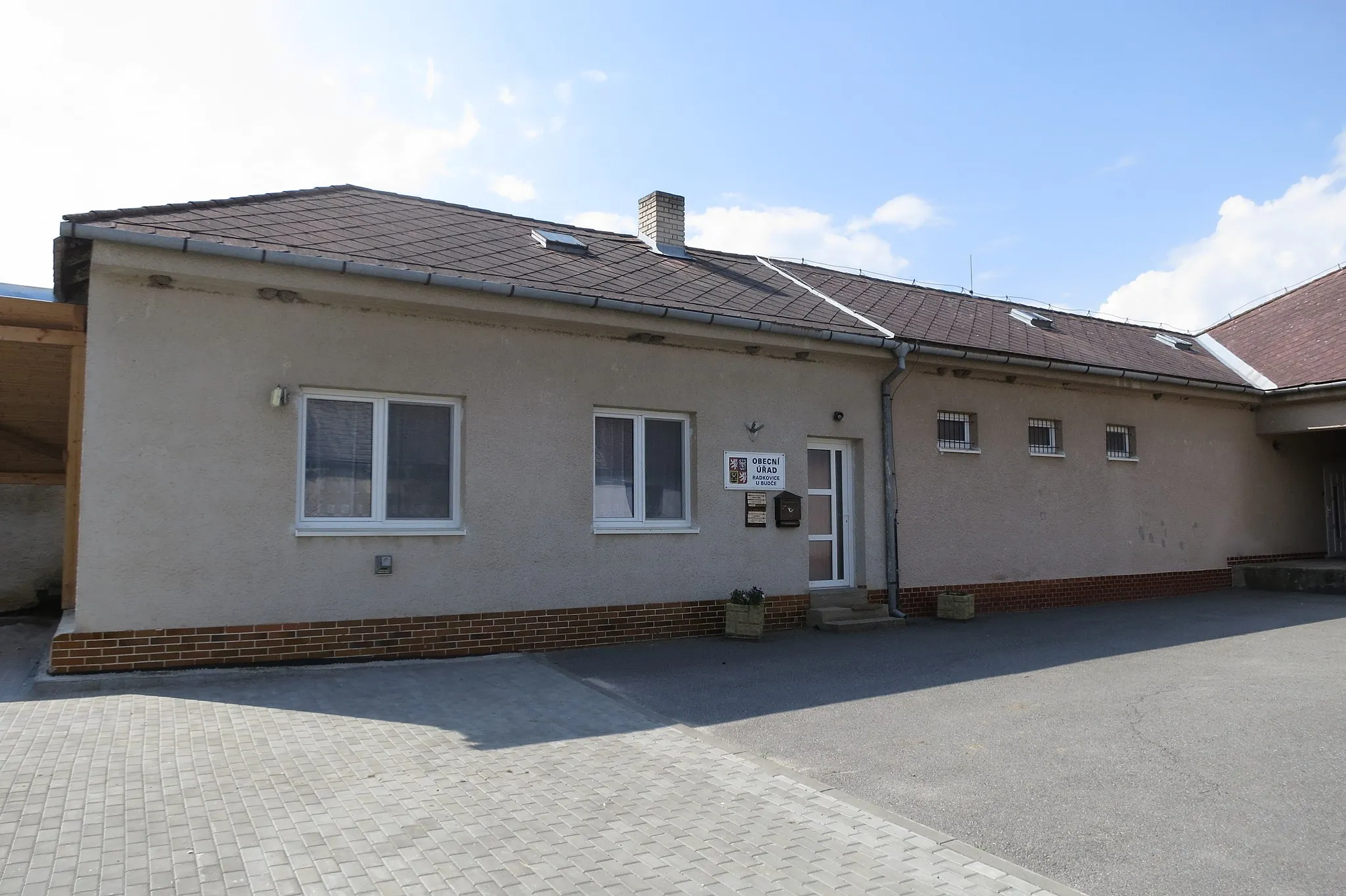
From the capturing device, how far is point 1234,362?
57.4 ft

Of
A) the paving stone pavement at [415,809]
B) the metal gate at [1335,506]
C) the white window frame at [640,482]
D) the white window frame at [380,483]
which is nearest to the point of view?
the paving stone pavement at [415,809]

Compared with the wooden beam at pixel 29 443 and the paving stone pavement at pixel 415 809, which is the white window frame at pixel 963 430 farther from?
the wooden beam at pixel 29 443

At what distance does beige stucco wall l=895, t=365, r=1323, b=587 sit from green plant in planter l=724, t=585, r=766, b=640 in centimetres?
263

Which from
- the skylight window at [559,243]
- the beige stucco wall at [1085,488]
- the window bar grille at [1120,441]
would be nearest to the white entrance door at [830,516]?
the beige stucco wall at [1085,488]

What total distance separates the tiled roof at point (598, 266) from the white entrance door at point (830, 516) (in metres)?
1.58

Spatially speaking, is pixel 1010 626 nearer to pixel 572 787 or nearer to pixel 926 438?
pixel 926 438

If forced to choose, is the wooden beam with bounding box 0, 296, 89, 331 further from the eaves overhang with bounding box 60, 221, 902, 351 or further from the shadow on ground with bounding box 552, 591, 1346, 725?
the shadow on ground with bounding box 552, 591, 1346, 725

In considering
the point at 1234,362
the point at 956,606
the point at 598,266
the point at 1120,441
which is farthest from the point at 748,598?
the point at 1234,362

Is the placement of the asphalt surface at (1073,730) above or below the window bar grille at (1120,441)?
below

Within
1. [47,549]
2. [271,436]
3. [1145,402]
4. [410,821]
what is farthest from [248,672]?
[1145,402]

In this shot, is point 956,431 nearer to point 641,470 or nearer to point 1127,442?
point 1127,442

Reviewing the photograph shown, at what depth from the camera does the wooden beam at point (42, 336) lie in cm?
855

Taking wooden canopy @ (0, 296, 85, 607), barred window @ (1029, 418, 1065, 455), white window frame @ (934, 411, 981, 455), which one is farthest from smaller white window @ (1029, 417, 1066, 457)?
wooden canopy @ (0, 296, 85, 607)

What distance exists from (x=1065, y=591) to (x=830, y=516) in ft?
14.1
